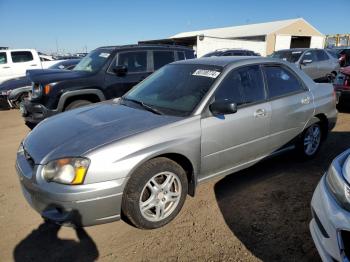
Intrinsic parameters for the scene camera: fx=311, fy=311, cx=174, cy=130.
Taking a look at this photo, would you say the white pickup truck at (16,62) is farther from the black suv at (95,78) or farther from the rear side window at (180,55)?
the rear side window at (180,55)

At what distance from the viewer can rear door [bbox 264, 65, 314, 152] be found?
407 cm

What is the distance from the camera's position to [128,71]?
6.86 meters

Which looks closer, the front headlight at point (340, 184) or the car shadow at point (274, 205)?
the front headlight at point (340, 184)

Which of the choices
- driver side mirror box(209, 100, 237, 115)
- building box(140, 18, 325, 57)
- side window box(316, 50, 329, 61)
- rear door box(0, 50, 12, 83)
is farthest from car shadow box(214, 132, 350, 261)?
building box(140, 18, 325, 57)

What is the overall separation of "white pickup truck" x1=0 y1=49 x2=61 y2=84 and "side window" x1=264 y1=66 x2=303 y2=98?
35.4 ft

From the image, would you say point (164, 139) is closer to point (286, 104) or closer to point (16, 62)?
point (286, 104)

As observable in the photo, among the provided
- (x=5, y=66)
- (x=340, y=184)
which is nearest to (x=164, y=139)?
(x=340, y=184)

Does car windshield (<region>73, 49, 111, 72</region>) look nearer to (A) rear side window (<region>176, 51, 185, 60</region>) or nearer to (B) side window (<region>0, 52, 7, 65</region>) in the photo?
(A) rear side window (<region>176, 51, 185, 60</region>)

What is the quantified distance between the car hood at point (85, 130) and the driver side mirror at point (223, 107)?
402 millimetres

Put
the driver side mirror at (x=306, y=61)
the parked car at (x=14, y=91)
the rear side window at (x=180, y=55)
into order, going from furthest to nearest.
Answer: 1. the driver side mirror at (x=306, y=61)
2. the parked car at (x=14, y=91)
3. the rear side window at (x=180, y=55)

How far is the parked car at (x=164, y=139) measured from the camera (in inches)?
106

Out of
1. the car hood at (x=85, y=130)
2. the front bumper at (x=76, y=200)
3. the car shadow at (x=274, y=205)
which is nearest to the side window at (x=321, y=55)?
the car shadow at (x=274, y=205)

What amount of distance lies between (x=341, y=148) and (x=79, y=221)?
4708 mm

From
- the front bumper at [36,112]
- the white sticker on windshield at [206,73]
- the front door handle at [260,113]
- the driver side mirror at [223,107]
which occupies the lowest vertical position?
the front bumper at [36,112]
